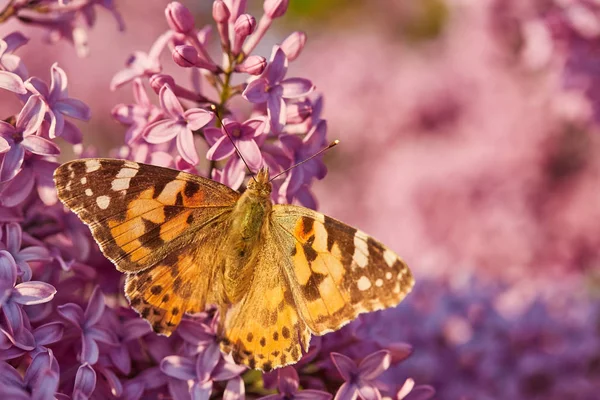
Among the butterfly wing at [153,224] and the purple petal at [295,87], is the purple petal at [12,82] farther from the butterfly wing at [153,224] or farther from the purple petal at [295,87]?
the purple petal at [295,87]

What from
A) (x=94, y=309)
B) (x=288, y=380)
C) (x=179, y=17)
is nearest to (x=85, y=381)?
(x=94, y=309)

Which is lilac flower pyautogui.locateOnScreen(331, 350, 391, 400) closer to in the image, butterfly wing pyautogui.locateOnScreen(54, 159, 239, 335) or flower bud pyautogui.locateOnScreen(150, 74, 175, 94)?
butterfly wing pyautogui.locateOnScreen(54, 159, 239, 335)

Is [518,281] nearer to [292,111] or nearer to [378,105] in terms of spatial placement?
[378,105]

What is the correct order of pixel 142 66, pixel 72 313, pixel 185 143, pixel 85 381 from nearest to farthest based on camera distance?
pixel 85 381
pixel 72 313
pixel 185 143
pixel 142 66

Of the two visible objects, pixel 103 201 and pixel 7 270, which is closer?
pixel 7 270

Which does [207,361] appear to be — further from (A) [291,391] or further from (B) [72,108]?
(B) [72,108]
